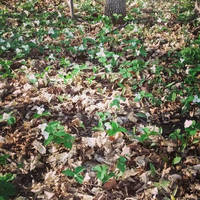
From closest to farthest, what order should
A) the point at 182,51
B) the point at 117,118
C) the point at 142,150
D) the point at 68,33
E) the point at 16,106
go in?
the point at 142,150 < the point at 117,118 < the point at 16,106 < the point at 182,51 < the point at 68,33

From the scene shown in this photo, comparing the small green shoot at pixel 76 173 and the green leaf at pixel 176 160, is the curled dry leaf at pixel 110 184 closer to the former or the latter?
the small green shoot at pixel 76 173

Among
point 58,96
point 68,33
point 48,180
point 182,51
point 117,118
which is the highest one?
point 68,33

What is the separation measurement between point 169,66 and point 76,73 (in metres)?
1.57

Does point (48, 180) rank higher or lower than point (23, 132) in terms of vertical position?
lower

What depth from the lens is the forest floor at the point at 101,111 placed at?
2361 millimetres

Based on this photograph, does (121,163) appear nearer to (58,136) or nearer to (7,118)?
(58,136)

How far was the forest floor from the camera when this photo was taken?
7.75 feet

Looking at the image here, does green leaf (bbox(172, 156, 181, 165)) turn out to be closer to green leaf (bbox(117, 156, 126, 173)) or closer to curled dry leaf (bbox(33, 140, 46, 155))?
green leaf (bbox(117, 156, 126, 173))

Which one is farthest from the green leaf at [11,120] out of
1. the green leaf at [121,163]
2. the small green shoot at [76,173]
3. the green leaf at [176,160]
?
the green leaf at [176,160]

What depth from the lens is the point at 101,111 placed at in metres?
3.23

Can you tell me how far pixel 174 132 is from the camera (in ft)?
9.04

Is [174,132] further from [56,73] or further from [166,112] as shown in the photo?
[56,73]

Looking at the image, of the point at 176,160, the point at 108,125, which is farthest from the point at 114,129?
the point at 176,160

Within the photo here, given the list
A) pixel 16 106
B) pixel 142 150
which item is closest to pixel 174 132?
pixel 142 150
